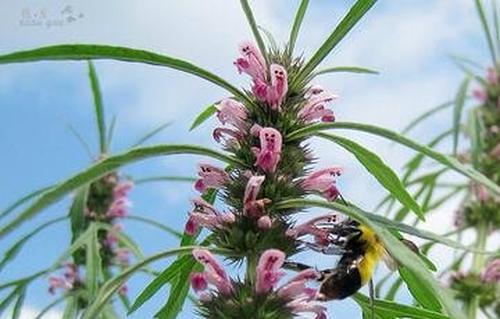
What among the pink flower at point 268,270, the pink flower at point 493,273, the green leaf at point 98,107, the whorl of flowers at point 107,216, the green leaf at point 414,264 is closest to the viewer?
the green leaf at point 414,264

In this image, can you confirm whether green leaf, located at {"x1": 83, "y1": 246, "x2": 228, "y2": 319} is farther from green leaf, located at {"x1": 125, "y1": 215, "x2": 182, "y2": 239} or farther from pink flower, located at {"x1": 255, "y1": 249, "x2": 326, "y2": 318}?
green leaf, located at {"x1": 125, "y1": 215, "x2": 182, "y2": 239}

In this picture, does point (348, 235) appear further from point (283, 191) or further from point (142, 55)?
point (142, 55)

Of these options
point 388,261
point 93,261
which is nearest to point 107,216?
point 93,261

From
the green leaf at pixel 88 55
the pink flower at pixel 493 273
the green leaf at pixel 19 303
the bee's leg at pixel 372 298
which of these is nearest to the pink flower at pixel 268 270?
the bee's leg at pixel 372 298

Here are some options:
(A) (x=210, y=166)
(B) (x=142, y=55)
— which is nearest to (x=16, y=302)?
(A) (x=210, y=166)

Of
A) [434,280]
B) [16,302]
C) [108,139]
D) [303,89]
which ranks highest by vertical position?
[108,139]

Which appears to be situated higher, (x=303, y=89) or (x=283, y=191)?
(x=303, y=89)

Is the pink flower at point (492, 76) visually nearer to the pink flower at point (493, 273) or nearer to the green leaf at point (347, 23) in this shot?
the pink flower at point (493, 273)
